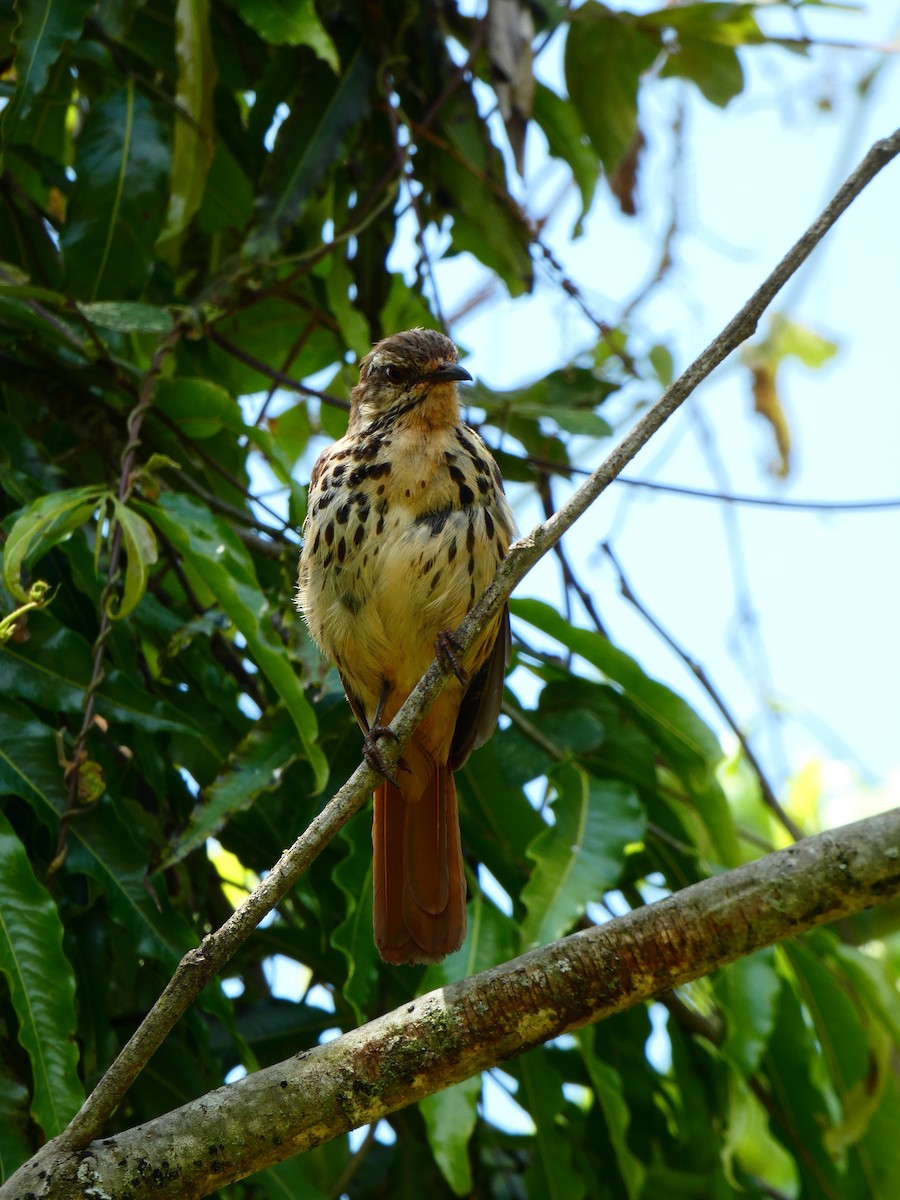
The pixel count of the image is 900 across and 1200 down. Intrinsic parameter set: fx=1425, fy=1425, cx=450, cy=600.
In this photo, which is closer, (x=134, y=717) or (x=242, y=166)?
(x=134, y=717)

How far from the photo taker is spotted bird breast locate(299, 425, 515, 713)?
317cm

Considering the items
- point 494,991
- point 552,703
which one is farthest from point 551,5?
point 494,991

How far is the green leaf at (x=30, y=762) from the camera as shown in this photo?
2658 millimetres

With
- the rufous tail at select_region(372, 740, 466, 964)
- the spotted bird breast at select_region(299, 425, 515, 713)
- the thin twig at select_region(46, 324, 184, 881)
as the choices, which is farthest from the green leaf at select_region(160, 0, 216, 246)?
the rufous tail at select_region(372, 740, 466, 964)

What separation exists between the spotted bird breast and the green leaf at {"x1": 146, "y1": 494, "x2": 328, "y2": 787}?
341 millimetres

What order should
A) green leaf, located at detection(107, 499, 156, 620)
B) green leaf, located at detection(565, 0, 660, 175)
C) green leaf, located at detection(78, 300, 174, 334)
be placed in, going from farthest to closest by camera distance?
green leaf, located at detection(565, 0, 660, 175), green leaf, located at detection(78, 300, 174, 334), green leaf, located at detection(107, 499, 156, 620)

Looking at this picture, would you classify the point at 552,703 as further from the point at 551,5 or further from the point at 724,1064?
the point at 551,5

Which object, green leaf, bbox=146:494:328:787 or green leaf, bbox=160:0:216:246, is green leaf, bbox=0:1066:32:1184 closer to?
green leaf, bbox=146:494:328:787

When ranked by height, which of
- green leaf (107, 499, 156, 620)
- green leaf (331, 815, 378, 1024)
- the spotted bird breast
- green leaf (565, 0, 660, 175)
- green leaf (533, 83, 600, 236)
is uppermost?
green leaf (565, 0, 660, 175)

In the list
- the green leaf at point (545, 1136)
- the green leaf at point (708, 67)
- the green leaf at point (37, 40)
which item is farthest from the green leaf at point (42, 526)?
the green leaf at point (708, 67)

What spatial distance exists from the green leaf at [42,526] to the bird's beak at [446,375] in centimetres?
82

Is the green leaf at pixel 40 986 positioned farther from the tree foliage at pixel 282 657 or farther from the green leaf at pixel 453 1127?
the green leaf at pixel 453 1127

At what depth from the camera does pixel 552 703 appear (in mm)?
3432

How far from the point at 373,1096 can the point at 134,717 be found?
0.97 meters
